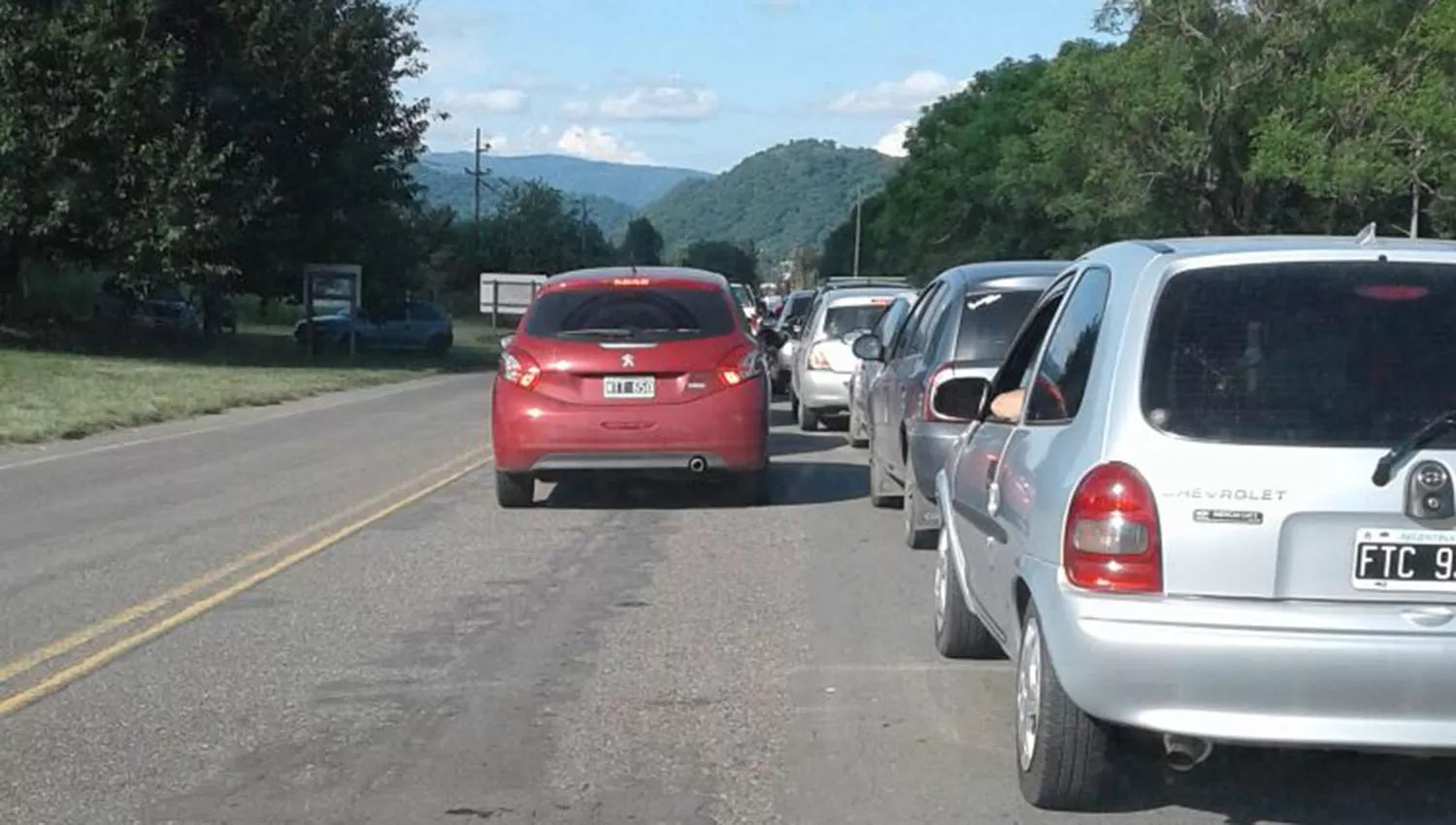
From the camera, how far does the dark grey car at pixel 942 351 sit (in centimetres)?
1090

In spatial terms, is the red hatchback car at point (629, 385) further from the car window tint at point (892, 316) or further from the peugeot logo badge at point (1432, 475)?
the peugeot logo badge at point (1432, 475)

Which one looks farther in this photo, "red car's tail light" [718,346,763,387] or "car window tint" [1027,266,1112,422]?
"red car's tail light" [718,346,763,387]

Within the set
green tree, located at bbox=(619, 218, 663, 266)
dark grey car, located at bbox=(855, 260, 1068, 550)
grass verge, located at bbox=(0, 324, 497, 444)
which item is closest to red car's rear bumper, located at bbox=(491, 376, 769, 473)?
dark grey car, located at bbox=(855, 260, 1068, 550)

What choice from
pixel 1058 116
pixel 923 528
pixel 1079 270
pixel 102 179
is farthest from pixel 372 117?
pixel 1079 270

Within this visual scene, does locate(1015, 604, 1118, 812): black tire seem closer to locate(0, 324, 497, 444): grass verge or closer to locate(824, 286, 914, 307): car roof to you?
locate(824, 286, 914, 307): car roof

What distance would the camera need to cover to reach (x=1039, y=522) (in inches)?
229

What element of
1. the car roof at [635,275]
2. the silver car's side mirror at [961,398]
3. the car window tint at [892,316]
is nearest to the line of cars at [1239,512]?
the silver car's side mirror at [961,398]

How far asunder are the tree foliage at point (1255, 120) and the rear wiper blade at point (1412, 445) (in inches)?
2190

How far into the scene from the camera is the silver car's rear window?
5.34 metres

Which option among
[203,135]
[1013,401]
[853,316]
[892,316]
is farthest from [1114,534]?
[203,135]

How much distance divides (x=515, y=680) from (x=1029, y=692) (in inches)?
105

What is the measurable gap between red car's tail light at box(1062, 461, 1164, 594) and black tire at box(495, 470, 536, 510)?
8396 mm

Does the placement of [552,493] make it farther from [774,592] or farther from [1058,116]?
[1058,116]

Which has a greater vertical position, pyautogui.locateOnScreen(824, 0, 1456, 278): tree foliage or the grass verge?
pyautogui.locateOnScreen(824, 0, 1456, 278): tree foliage
